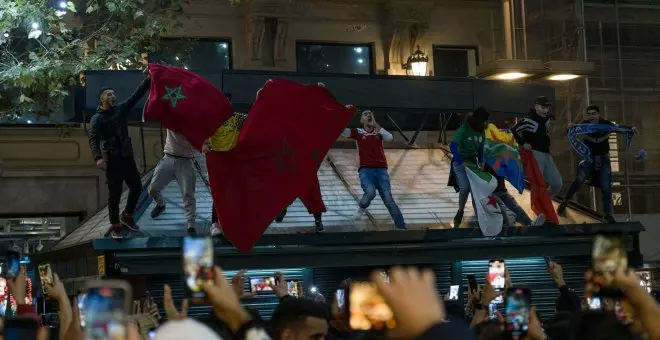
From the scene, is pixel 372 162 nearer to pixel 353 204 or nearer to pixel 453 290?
pixel 353 204

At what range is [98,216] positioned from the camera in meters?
17.0

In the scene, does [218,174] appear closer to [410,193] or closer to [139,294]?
[139,294]

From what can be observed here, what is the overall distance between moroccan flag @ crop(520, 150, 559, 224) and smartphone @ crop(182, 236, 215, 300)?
11.1 meters

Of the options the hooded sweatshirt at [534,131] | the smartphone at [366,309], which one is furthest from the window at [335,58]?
the smartphone at [366,309]

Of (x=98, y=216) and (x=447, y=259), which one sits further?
(x=98, y=216)

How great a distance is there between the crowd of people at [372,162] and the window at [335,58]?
210 inches

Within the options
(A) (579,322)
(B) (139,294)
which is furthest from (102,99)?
(A) (579,322)

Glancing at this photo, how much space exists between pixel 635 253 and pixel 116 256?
27.2 ft

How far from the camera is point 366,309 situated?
5477mm

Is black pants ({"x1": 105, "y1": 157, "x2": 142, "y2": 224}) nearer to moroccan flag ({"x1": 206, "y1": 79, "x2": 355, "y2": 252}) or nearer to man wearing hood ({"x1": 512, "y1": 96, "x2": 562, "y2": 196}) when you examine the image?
moroccan flag ({"x1": 206, "y1": 79, "x2": 355, "y2": 252})

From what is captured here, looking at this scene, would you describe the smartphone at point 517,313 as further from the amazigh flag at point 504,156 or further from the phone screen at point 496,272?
the amazigh flag at point 504,156

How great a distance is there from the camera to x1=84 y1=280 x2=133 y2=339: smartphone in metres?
3.87

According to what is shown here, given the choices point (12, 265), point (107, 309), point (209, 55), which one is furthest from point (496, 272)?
point (107, 309)

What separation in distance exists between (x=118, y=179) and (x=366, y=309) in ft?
27.0
